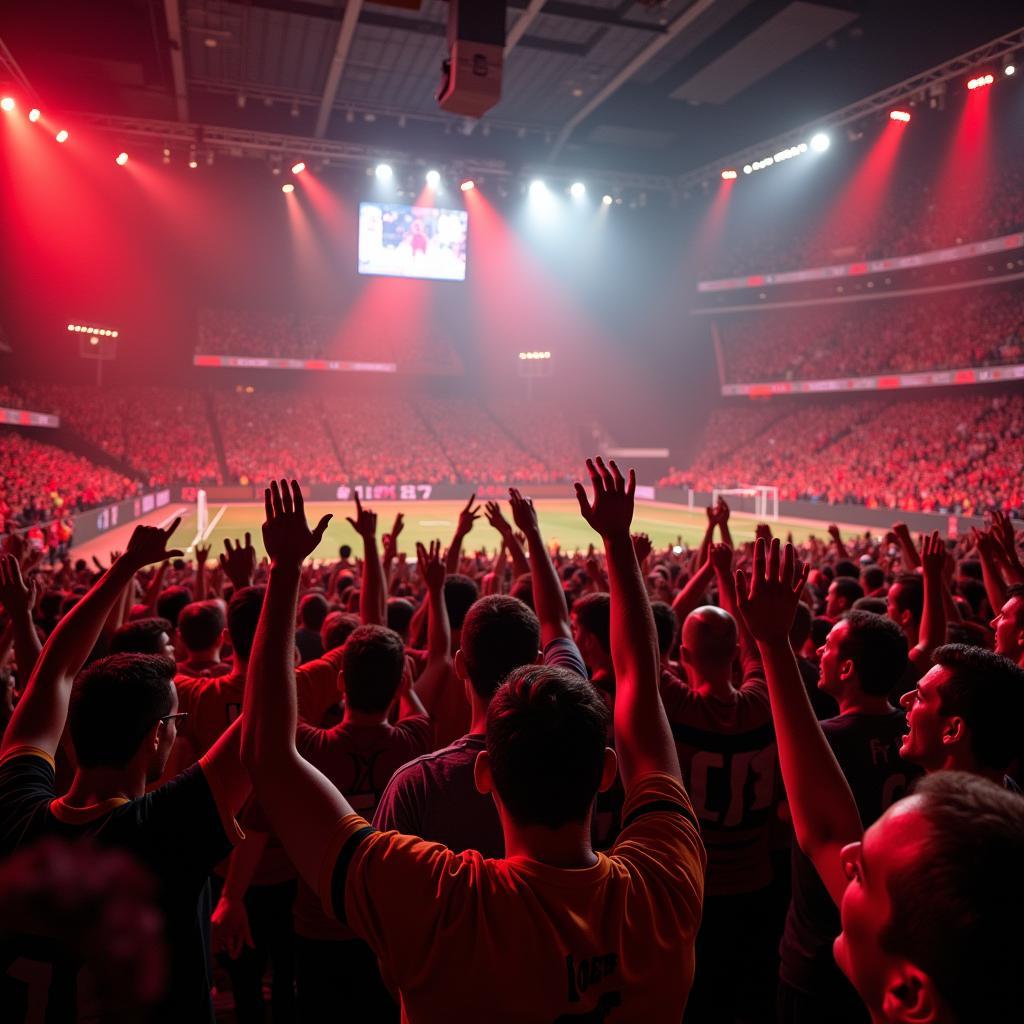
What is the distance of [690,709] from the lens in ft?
12.4

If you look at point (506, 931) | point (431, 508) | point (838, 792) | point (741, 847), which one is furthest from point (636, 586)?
point (431, 508)

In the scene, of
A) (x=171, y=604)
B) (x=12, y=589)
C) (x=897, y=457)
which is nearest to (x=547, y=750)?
(x=12, y=589)

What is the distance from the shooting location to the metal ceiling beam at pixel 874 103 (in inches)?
1189

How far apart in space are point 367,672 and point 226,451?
46547 millimetres

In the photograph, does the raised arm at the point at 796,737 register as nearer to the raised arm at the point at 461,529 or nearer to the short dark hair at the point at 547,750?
the short dark hair at the point at 547,750

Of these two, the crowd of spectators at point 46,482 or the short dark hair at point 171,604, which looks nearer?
the short dark hair at point 171,604

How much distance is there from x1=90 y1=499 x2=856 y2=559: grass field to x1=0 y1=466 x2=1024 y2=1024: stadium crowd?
20.6 meters

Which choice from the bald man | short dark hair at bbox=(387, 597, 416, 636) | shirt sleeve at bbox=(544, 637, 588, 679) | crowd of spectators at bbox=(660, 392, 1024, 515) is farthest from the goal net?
shirt sleeve at bbox=(544, 637, 588, 679)

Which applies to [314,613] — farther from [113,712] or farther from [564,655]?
[113,712]

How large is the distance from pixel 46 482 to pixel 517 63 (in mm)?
24897

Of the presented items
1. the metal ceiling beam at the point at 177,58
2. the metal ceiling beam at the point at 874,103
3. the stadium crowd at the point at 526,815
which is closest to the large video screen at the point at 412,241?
the metal ceiling beam at the point at 177,58

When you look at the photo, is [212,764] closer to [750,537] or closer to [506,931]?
[506,931]

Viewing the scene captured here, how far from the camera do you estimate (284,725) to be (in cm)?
213

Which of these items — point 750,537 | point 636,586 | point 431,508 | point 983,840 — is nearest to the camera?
point 983,840
